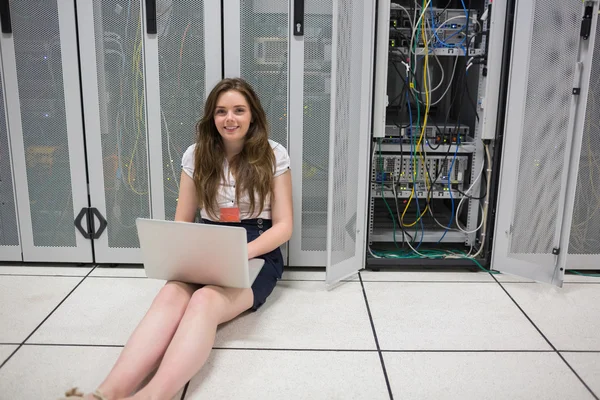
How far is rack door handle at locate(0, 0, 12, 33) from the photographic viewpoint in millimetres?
2359

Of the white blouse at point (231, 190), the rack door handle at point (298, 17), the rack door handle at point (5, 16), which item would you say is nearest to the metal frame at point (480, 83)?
the rack door handle at point (298, 17)

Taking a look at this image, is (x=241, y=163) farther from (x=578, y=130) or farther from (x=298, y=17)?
(x=578, y=130)

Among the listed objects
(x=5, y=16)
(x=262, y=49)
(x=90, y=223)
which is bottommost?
(x=90, y=223)

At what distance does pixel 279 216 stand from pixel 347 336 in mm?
590

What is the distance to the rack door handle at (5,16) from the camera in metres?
2.36

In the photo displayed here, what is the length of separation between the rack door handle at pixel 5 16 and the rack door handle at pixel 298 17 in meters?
1.34

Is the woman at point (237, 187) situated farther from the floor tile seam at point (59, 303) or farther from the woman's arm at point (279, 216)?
the floor tile seam at point (59, 303)

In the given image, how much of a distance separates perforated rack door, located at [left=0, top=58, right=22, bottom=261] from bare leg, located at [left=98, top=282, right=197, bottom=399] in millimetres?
1241

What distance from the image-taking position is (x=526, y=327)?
208 cm

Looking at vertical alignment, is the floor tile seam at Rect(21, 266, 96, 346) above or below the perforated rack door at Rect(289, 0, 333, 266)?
below

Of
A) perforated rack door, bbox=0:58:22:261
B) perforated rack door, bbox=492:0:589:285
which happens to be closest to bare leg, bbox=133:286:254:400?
perforated rack door, bbox=0:58:22:261

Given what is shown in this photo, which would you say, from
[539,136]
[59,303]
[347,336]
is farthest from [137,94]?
[539,136]

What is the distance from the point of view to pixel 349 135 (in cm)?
241

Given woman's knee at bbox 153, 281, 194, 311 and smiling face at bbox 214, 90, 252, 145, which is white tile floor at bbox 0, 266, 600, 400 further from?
smiling face at bbox 214, 90, 252, 145
